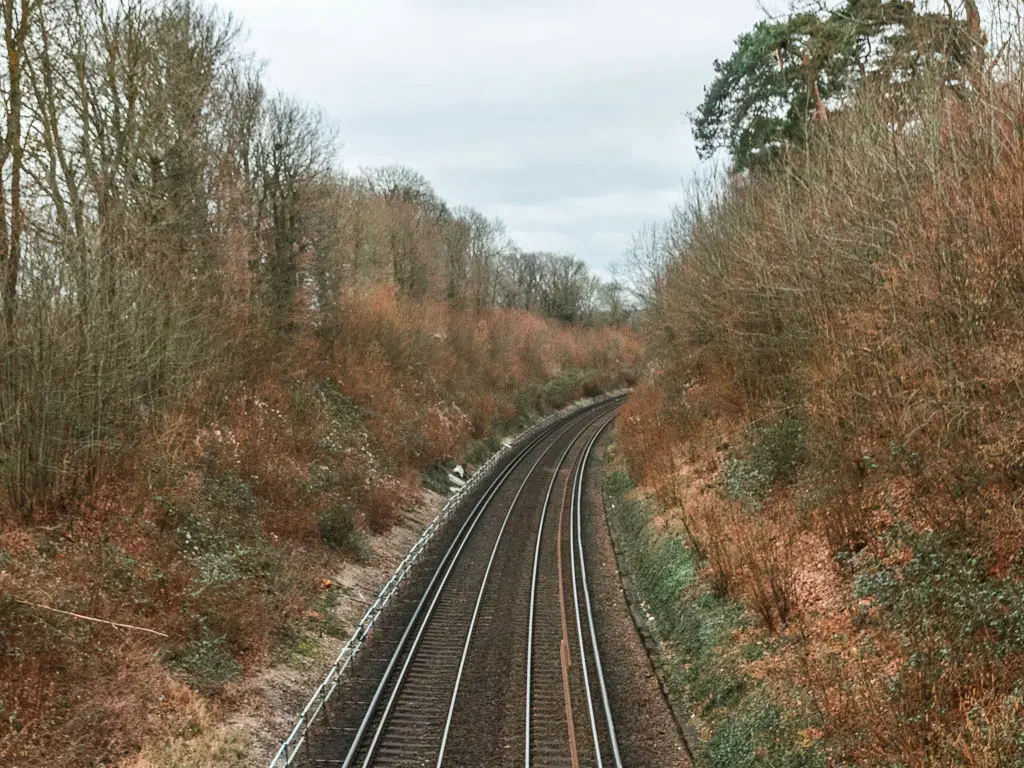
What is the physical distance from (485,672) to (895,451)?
8376mm

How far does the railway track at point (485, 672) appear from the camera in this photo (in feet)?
36.3

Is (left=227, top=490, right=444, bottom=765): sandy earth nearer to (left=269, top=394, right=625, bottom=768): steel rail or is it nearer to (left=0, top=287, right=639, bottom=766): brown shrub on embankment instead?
(left=269, top=394, right=625, bottom=768): steel rail

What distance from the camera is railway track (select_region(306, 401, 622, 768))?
11.1m

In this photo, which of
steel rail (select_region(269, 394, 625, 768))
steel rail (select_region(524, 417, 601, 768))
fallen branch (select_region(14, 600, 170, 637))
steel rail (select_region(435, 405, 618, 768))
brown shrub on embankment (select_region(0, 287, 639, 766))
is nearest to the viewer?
brown shrub on embankment (select_region(0, 287, 639, 766))

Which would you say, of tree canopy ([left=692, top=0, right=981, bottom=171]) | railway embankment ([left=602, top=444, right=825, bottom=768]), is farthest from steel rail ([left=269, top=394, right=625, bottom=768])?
tree canopy ([left=692, top=0, right=981, bottom=171])

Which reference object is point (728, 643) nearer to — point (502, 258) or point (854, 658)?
point (854, 658)

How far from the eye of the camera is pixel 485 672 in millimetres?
13562

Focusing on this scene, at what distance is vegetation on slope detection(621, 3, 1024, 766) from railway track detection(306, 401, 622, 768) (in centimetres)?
264

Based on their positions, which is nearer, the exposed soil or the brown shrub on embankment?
the brown shrub on embankment

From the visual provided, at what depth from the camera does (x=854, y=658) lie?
10.1 meters

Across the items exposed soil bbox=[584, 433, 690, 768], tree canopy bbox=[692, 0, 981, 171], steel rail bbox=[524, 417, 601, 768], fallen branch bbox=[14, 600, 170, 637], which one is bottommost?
exposed soil bbox=[584, 433, 690, 768]

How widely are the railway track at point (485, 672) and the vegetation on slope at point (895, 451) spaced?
8.65ft

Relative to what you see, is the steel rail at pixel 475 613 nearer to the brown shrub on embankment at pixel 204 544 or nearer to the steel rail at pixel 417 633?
the steel rail at pixel 417 633

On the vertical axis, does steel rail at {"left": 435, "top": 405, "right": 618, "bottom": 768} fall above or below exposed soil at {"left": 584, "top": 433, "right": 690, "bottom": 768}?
above
